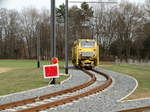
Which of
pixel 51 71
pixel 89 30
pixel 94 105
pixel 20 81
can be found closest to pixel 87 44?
pixel 20 81

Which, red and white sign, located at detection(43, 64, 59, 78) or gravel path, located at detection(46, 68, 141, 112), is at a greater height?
red and white sign, located at detection(43, 64, 59, 78)

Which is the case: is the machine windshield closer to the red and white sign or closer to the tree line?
the red and white sign

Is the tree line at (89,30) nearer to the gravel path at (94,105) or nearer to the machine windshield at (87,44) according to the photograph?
the machine windshield at (87,44)

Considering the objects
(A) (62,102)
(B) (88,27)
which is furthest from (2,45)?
(A) (62,102)

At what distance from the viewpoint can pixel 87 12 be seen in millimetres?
76875

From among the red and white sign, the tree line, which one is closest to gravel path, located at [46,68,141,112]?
the red and white sign

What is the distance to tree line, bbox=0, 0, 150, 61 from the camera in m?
70.6

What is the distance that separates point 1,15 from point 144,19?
152ft

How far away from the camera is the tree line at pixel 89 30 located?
70.6m

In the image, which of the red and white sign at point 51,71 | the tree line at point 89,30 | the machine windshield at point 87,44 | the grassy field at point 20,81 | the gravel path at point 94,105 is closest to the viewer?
the gravel path at point 94,105

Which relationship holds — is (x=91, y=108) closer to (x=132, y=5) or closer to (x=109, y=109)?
(x=109, y=109)

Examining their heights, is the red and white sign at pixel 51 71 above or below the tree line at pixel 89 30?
below

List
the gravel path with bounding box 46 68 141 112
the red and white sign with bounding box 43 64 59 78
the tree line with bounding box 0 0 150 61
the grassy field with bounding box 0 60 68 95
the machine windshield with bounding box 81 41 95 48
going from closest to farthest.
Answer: the gravel path with bounding box 46 68 141 112 → the grassy field with bounding box 0 60 68 95 → the red and white sign with bounding box 43 64 59 78 → the machine windshield with bounding box 81 41 95 48 → the tree line with bounding box 0 0 150 61

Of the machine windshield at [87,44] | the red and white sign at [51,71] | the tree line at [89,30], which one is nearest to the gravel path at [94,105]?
the red and white sign at [51,71]
